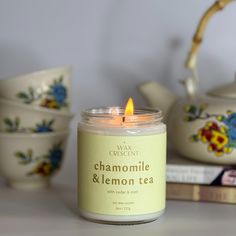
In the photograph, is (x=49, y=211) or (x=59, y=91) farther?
(x=59, y=91)

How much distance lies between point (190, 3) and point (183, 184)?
292mm

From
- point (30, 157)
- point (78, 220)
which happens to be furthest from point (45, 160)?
point (78, 220)

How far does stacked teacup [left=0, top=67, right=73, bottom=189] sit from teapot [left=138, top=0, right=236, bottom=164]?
0.15m

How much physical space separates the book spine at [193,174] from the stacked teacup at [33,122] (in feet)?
0.54

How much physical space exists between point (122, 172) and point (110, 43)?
33 centimetres

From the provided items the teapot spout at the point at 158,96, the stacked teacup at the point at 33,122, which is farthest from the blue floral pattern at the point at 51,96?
the teapot spout at the point at 158,96

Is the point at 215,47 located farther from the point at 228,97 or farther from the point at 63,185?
the point at 63,185

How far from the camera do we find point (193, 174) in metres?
0.80

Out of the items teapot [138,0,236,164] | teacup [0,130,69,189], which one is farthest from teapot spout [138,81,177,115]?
teacup [0,130,69,189]

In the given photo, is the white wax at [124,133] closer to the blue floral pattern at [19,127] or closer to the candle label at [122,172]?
the candle label at [122,172]

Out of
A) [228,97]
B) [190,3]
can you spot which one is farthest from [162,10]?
[228,97]

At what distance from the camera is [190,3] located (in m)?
0.94

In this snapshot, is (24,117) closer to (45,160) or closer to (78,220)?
(45,160)

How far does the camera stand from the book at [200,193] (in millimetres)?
792
